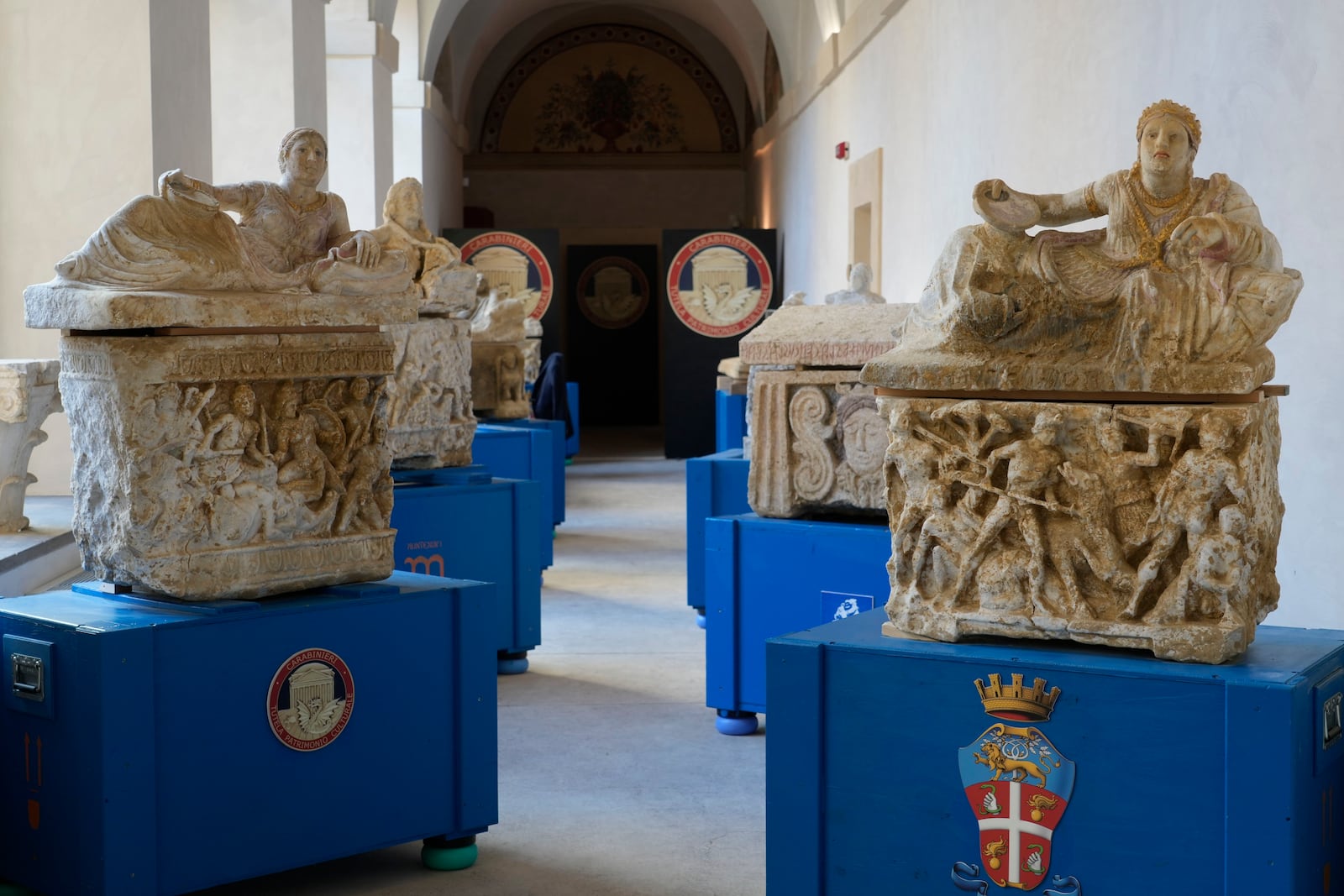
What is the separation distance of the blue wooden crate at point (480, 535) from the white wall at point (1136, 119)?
269cm

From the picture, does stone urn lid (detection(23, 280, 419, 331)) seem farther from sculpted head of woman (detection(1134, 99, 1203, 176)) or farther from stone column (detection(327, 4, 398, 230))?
stone column (detection(327, 4, 398, 230))

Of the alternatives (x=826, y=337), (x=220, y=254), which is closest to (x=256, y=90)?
(x=826, y=337)

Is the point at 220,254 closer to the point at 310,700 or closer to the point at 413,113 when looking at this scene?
the point at 310,700

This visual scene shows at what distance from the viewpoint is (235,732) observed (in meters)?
3.49

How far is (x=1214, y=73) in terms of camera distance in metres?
4.69

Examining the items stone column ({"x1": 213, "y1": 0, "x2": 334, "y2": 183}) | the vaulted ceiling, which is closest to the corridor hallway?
stone column ({"x1": 213, "y1": 0, "x2": 334, "y2": 183})

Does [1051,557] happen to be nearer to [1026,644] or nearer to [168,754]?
[1026,644]

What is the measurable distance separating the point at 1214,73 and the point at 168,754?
3.63 m

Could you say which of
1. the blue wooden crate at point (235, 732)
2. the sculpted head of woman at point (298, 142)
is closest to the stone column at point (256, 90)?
the sculpted head of woman at point (298, 142)

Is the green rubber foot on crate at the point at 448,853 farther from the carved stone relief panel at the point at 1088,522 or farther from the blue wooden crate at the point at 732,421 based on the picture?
the blue wooden crate at the point at 732,421

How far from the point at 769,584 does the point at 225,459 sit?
1.97 m

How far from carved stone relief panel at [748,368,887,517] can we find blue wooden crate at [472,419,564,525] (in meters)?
2.15

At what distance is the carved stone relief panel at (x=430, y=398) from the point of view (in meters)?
5.93

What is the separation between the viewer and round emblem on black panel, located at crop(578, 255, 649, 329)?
22.5m
